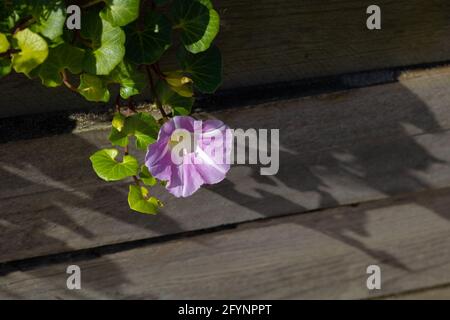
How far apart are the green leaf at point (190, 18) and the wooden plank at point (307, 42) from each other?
0.11 metres

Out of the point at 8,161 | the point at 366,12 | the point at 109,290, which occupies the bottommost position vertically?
the point at 109,290

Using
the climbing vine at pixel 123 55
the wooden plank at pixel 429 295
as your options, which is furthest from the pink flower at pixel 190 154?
the wooden plank at pixel 429 295

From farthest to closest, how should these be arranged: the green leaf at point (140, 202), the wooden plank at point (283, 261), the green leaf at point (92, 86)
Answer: the wooden plank at point (283, 261) < the green leaf at point (140, 202) < the green leaf at point (92, 86)

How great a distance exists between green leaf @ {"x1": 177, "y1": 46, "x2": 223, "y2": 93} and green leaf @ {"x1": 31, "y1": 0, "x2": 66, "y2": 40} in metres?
0.19

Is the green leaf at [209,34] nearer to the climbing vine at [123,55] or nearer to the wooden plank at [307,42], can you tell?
the climbing vine at [123,55]

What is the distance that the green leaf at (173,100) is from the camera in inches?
38.7

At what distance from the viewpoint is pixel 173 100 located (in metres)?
0.99

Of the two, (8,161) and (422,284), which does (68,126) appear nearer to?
(8,161)

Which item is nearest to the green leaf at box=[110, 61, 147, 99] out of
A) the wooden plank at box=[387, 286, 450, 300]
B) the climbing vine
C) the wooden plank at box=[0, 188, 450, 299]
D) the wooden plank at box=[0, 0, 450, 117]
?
the climbing vine

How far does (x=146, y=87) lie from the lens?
106cm

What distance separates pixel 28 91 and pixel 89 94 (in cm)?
14
